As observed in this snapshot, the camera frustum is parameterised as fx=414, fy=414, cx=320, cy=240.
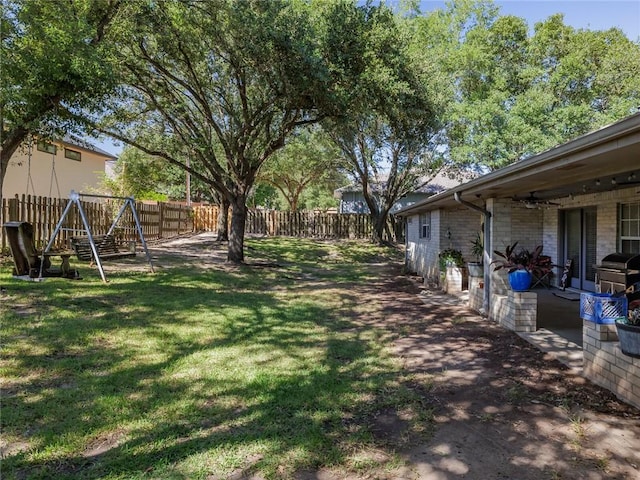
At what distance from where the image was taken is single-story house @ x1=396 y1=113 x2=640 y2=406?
3.69 metres

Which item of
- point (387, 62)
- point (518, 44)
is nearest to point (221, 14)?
point (387, 62)

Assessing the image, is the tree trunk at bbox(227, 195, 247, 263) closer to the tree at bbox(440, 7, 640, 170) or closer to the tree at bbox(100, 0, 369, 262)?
the tree at bbox(100, 0, 369, 262)

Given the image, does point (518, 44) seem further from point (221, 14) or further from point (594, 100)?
point (221, 14)

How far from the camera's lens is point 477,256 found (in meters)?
→ 10.4

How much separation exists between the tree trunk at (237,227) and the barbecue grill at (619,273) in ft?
30.9

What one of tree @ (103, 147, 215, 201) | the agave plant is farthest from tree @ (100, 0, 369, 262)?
tree @ (103, 147, 215, 201)

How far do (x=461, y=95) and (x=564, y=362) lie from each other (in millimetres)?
Result: 17677

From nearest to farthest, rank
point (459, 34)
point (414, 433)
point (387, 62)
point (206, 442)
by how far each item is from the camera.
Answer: point (206, 442) → point (414, 433) → point (387, 62) → point (459, 34)

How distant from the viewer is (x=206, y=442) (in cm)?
287

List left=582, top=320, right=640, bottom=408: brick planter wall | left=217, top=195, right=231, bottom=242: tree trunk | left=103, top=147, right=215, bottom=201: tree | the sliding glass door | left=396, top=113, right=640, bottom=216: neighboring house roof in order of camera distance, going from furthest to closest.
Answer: left=103, top=147, right=215, bottom=201: tree → left=217, top=195, right=231, bottom=242: tree trunk → the sliding glass door → left=582, top=320, right=640, bottom=408: brick planter wall → left=396, top=113, right=640, bottom=216: neighboring house roof

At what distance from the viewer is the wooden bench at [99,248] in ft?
27.9

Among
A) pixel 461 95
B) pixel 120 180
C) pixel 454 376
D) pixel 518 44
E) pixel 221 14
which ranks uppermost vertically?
pixel 518 44

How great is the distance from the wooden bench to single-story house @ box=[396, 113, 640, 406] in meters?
6.94

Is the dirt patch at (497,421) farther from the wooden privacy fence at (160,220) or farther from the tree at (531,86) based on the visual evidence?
the tree at (531,86)
